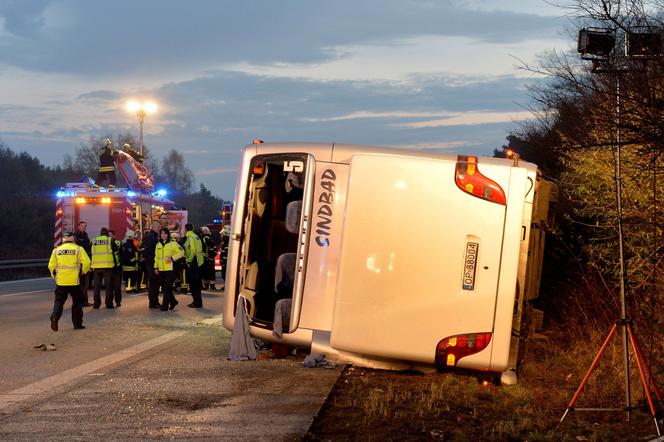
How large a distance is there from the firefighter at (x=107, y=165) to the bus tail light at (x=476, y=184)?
62.2ft

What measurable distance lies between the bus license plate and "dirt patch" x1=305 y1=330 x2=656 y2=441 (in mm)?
1047

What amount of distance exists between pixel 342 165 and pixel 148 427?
2.95m

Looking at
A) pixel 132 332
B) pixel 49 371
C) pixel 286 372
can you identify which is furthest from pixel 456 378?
pixel 132 332

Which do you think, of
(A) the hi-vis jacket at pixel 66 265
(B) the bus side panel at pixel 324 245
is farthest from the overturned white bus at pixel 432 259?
(A) the hi-vis jacket at pixel 66 265

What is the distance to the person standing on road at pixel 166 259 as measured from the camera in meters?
17.5

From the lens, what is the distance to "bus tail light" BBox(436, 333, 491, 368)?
8.05 m

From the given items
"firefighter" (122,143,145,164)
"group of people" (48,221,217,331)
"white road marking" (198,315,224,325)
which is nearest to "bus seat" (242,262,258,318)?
"group of people" (48,221,217,331)

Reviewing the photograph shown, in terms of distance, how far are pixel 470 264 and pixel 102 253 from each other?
458 inches

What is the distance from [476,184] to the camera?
8094mm

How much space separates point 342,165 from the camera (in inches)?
339

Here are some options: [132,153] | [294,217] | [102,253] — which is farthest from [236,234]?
[132,153]

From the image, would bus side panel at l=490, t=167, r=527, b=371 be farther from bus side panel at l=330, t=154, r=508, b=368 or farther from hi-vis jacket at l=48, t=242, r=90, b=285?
hi-vis jacket at l=48, t=242, r=90, b=285

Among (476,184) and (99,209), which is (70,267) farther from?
(99,209)

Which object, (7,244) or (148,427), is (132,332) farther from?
(7,244)
